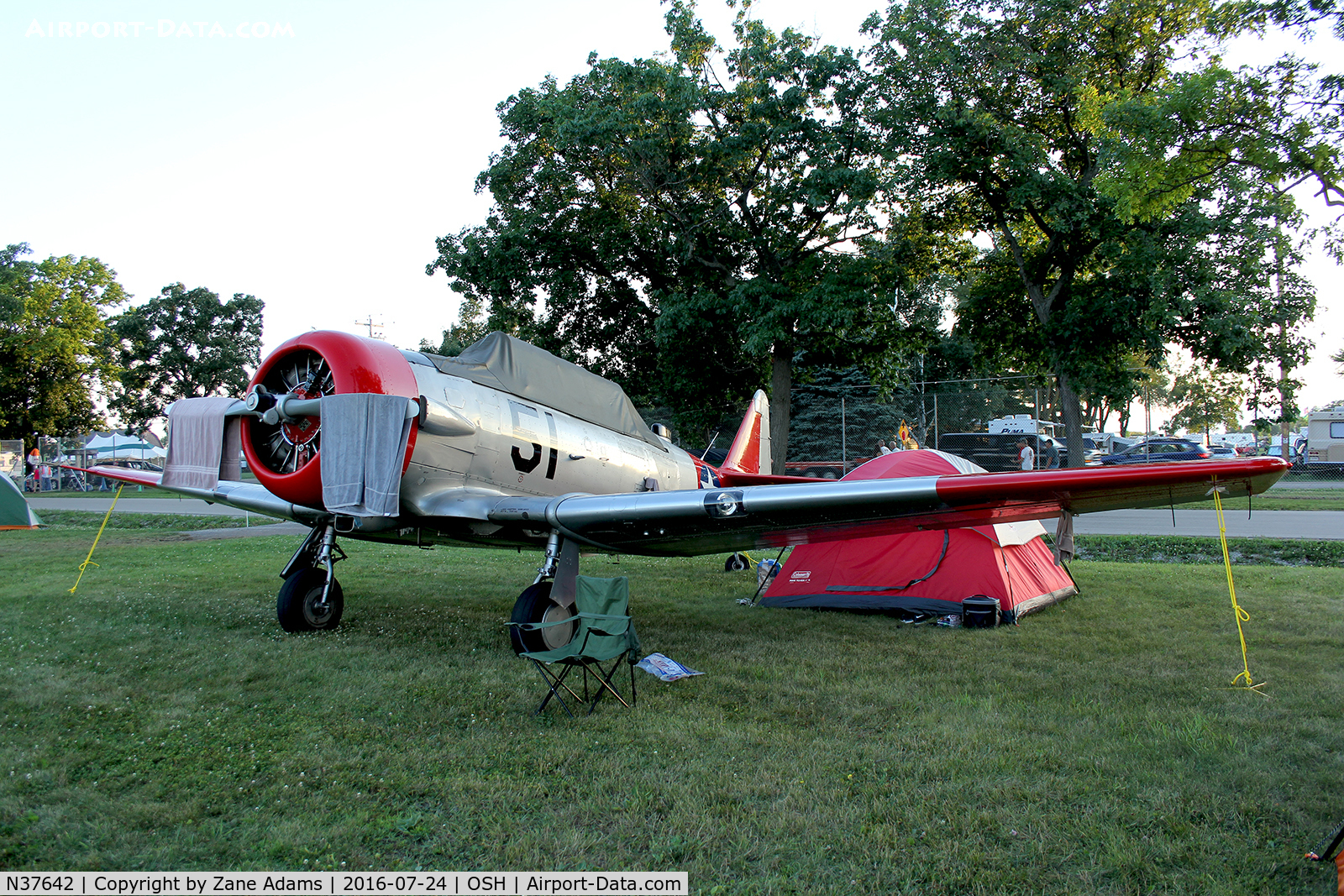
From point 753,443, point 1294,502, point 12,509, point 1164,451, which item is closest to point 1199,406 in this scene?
point 1164,451

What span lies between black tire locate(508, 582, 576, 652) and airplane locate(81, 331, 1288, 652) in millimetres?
13

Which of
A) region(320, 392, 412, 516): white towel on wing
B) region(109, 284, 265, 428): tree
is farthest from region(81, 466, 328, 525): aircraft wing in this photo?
region(109, 284, 265, 428): tree

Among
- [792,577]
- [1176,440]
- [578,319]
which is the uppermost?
[578,319]

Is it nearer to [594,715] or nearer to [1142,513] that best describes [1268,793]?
[594,715]

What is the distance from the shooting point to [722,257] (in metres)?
22.0

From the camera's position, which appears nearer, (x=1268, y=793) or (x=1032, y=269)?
(x=1268, y=793)

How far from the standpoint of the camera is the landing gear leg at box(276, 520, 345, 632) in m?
6.46

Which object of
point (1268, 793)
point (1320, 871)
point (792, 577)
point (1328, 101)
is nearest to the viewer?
point (1320, 871)

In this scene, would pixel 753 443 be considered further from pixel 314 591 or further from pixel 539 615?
pixel 314 591

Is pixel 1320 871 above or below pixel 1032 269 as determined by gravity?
below

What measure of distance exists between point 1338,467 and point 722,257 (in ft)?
93.6

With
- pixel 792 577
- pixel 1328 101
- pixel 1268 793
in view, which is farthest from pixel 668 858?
pixel 1328 101

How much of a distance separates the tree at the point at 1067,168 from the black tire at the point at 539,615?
1522cm

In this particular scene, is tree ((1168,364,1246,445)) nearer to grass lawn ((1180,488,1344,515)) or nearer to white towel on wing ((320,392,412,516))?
grass lawn ((1180,488,1344,515))
